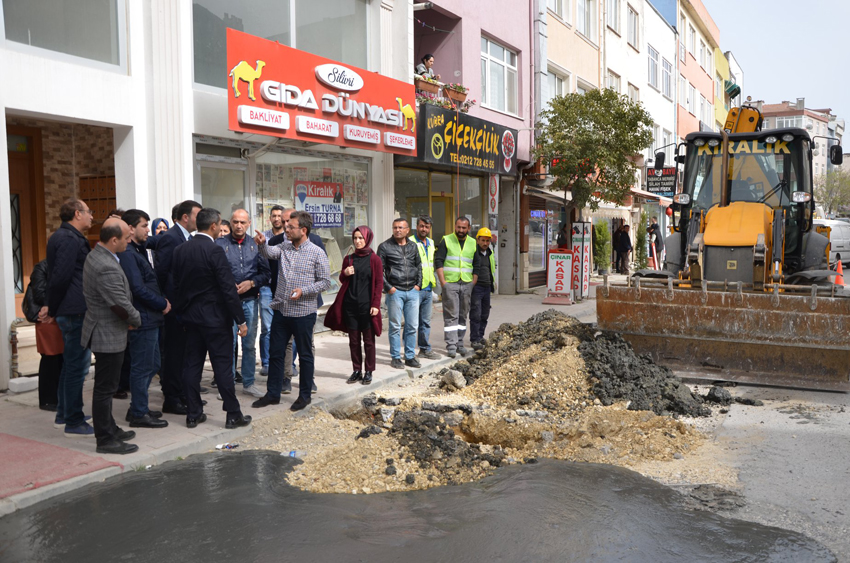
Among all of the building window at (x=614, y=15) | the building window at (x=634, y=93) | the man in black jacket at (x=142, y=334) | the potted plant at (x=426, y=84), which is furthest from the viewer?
the building window at (x=634, y=93)

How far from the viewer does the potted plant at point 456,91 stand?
49.4ft

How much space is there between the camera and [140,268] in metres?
6.38

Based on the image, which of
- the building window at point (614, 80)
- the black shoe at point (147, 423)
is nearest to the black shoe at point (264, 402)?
the black shoe at point (147, 423)

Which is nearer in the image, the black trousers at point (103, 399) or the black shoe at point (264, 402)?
the black trousers at point (103, 399)

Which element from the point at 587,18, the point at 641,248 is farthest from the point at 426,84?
the point at 641,248

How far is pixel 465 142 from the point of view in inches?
602

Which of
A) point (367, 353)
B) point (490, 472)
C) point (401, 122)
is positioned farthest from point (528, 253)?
point (490, 472)

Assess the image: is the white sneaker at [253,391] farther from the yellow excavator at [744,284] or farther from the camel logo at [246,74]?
the yellow excavator at [744,284]

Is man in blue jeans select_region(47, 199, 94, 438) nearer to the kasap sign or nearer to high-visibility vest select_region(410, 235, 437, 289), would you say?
high-visibility vest select_region(410, 235, 437, 289)

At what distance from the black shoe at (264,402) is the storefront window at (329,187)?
14.5 ft

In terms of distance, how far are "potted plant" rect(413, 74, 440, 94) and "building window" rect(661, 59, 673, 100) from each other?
22.8m

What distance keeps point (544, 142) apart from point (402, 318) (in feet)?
32.8

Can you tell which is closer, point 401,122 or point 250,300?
point 250,300

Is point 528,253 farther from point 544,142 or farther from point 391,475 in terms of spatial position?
point 391,475
